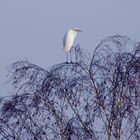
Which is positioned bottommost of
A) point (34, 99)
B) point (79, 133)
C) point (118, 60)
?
point (79, 133)

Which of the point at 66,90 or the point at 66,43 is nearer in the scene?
the point at 66,90

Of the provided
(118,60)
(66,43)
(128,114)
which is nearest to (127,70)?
(118,60)

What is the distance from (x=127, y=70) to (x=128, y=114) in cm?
69

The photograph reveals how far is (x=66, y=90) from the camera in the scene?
7066 millimetres

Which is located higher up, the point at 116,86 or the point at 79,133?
the point at 116,86

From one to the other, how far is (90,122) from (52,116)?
2.08ft

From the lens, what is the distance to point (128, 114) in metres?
7.14

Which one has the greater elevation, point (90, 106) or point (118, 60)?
point (118, 60)

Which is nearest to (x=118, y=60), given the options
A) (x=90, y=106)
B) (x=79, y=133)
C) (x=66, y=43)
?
(x=90, y=106)

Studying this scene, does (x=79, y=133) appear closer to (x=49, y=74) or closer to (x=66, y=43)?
(x=49, y=74)

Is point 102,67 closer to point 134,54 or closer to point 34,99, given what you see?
point 134,54

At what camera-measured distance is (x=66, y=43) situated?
29.6ft

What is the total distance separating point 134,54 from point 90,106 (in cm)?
103

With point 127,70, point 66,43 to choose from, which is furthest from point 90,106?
point 66,43
